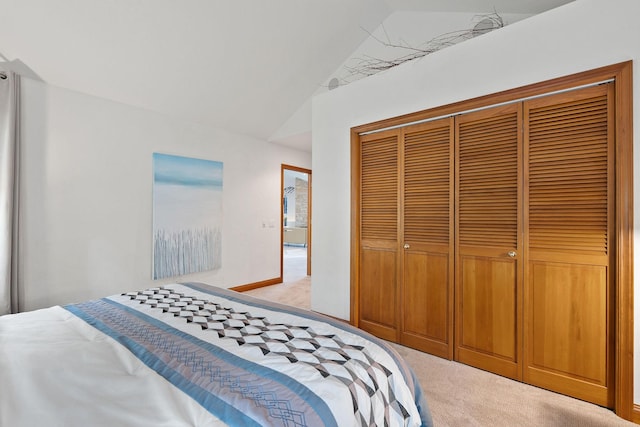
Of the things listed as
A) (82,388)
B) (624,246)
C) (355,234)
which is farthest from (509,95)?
(82,388)

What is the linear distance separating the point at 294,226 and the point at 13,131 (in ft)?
31.5

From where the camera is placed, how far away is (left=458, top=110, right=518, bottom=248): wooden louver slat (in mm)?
2268

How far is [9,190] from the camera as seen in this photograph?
254 cm

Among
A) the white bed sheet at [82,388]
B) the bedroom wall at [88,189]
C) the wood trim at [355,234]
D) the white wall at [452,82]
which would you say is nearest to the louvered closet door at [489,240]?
the white wall at [452,82]

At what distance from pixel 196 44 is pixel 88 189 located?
1737 mm

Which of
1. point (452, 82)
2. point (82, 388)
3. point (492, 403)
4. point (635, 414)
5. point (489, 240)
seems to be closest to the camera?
point (82, 388)

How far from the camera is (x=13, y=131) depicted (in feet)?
8.49

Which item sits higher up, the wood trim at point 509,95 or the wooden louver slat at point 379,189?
the wood trim at point 509,95

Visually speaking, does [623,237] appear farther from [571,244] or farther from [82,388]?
[82,388]

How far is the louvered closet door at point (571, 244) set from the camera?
192 centimetres

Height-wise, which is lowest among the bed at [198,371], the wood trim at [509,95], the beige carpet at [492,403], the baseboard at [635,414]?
the beige carpet at [492,403]

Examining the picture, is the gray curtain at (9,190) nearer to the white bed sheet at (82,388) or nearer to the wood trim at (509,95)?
the white bed sheet at (82,388)

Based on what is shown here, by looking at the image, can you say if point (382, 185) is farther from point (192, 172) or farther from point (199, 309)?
point (192, 172)

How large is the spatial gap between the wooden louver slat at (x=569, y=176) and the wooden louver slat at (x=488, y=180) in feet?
0.40
